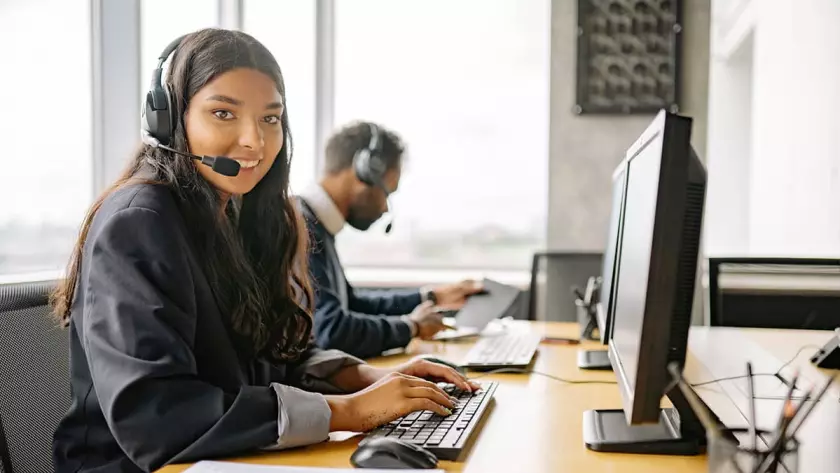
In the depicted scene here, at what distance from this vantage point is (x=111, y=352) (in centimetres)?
95

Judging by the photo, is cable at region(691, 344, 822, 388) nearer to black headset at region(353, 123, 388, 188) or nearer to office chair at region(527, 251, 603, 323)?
black headset at region(353, 123, 388, 188)

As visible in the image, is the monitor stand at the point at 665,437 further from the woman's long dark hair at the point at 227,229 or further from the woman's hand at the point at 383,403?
the woman's long dark hair at the point at 227,229

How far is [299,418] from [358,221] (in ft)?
4.44

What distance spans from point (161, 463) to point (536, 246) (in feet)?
9.65

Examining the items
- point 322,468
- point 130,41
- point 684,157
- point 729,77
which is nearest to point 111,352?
point 322,468

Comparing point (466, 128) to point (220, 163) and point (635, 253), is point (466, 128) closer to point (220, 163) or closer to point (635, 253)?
point (220, 163)

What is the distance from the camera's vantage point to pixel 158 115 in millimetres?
1186

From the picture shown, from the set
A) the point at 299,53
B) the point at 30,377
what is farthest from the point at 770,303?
the point at 299,53

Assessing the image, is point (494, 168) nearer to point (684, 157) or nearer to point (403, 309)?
point (403, 309)

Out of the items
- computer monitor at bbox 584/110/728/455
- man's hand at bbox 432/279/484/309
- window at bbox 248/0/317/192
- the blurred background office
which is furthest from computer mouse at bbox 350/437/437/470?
window at bbox 248/0/317/192

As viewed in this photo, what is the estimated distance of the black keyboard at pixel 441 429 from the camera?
0.99 m

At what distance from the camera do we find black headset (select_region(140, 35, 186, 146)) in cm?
118

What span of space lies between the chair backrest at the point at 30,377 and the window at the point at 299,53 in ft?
8.26

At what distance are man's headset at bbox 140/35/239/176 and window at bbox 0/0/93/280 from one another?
1.01m
